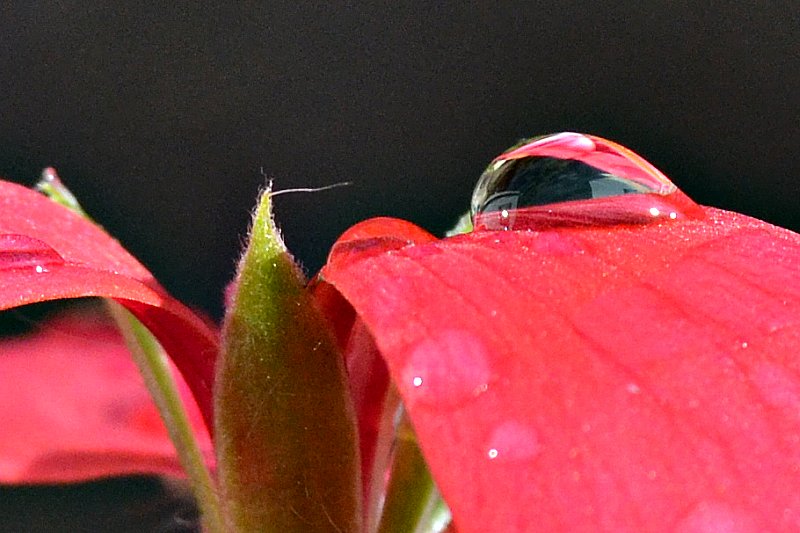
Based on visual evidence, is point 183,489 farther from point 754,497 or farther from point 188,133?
point 188,133

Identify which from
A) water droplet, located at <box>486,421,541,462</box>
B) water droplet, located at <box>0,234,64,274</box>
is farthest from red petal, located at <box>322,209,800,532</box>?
water droplet, located at <box>0,234,64,274</box>

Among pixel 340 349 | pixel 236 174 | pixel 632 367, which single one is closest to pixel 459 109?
pixel 236 174

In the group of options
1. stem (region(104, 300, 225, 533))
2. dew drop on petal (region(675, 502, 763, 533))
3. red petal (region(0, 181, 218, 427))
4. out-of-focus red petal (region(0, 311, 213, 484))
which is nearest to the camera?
dew drop on petal (region(675, 502, 763, 533))

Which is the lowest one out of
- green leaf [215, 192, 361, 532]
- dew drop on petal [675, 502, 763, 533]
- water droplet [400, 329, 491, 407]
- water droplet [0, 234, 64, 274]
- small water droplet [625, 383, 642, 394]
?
green leaf [215, 192, 361, 532]

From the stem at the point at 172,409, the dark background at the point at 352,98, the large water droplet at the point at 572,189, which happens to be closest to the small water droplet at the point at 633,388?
the large water droplet at the point at 572,189

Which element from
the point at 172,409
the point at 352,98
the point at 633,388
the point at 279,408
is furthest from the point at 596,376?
the point at 352,98

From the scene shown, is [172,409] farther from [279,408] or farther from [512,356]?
[512,356]

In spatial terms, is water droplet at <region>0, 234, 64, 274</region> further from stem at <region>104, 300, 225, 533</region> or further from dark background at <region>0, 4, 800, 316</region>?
dark background at <region>0, 4, 800, 316</region>

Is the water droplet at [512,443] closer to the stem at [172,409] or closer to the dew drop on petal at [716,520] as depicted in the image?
the dew drop on petal at [716,520]
